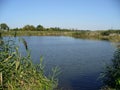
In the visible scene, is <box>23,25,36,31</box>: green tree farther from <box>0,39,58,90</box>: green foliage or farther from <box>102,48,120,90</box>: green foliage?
<box>0,39,58,90</box>: green foliage

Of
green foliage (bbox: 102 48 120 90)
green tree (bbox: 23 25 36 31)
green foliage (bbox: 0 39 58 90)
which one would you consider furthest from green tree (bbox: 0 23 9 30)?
green tree (bbox: 23 25 36 31)

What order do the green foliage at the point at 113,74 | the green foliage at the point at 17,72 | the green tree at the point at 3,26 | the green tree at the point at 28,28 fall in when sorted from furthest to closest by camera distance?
1. the green tree at the point at 28,28
2. the green foliage at the point at 113,74
3. the green tree at the point at 3,26
4. the green foliage at the point at 17,72

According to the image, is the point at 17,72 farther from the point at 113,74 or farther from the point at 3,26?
the point at 113,74

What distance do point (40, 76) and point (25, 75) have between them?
399 millimetres

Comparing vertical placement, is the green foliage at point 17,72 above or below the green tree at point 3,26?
below

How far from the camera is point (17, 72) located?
4934 mm

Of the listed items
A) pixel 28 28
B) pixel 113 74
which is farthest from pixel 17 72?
pixel 28 28

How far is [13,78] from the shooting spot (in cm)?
491

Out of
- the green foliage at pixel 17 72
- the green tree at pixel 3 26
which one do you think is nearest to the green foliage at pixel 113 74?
the green foliage at pixel 17 72

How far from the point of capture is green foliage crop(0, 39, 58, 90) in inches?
190

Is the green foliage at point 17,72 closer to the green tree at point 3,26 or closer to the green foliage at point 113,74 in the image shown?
the green tree at point 3,26

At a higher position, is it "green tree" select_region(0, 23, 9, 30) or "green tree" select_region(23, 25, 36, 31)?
"green tree" select_region(0, 23, 9, 30)

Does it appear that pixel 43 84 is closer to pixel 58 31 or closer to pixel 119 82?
pixel 119 82

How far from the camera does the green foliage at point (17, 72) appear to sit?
482 cm
